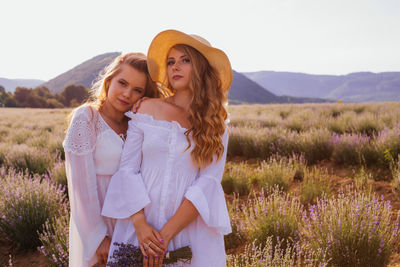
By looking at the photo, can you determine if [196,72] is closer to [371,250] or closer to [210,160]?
[210,160]

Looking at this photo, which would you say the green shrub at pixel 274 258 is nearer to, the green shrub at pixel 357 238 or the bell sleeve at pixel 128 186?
the green shrub at pixel 357 238

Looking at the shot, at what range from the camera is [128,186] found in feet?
5.61

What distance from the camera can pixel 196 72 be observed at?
2.01m

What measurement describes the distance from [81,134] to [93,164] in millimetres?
216

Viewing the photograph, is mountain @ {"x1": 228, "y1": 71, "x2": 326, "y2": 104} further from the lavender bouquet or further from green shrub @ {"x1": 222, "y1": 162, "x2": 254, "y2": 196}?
the lavender bouquet

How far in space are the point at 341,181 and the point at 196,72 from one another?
3.73m

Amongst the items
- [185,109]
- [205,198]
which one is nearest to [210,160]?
[205,198]

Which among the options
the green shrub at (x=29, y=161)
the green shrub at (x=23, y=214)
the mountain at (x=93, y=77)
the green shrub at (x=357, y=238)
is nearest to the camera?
the green shrub at (x=357, y=238)

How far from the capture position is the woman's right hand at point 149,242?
61.6 inches

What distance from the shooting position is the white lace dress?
1752mm

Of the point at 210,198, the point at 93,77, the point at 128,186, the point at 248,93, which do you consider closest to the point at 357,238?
the point at 210,198

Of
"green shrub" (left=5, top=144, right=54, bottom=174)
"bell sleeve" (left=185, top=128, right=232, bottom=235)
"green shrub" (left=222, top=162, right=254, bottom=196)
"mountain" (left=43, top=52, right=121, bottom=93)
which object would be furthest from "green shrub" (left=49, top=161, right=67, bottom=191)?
"mountain" (left=43, top=52, right=121, bottom=93)

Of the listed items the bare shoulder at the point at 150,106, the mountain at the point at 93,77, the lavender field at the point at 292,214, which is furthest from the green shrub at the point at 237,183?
the mountain at the point at 93,77

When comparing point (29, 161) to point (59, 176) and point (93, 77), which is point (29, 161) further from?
point (93, 77)
